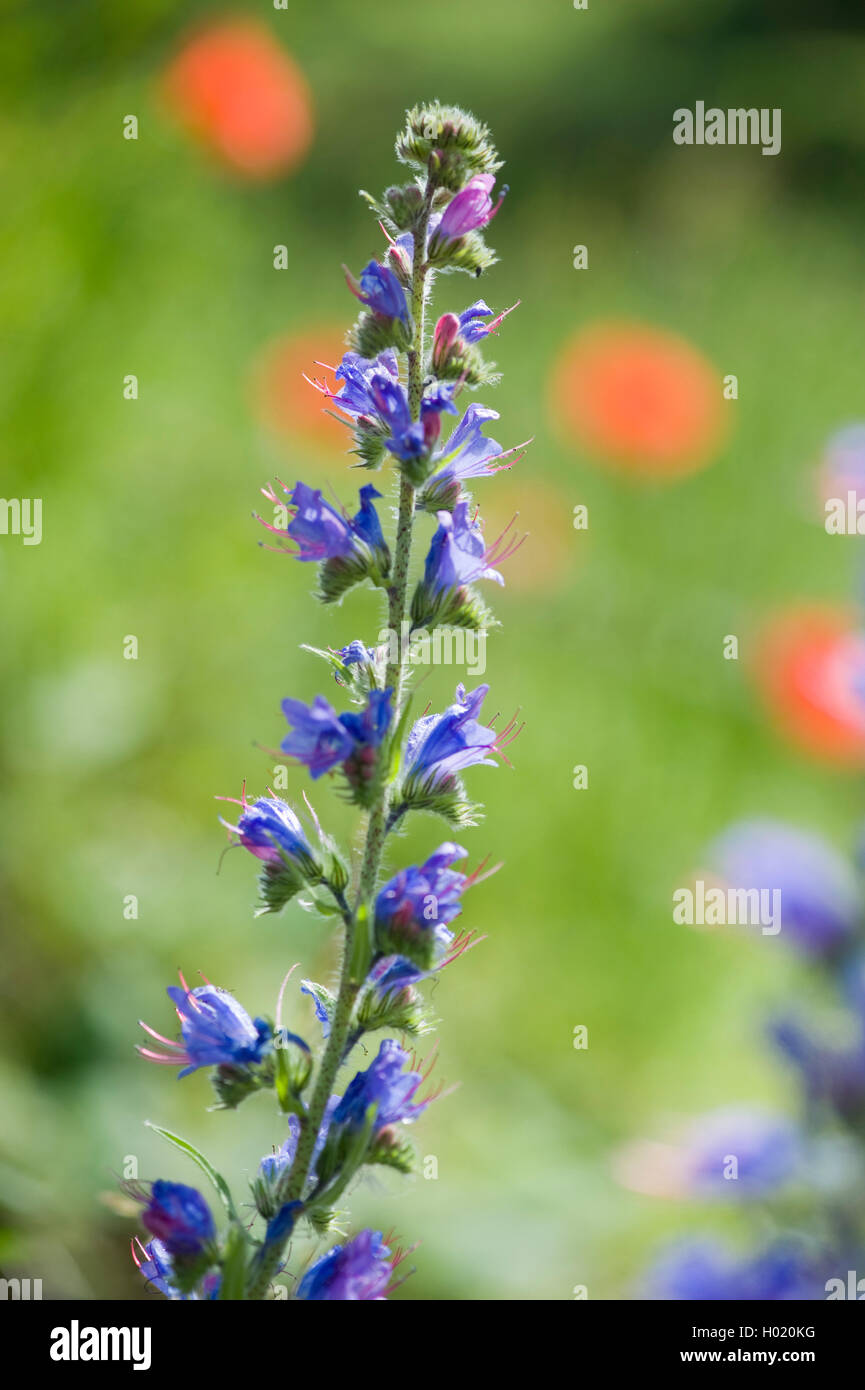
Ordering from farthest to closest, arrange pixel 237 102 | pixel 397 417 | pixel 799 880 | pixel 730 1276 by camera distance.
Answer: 1. pixel 237 102
2. pixel 799 880
3. pixel 730 1276
4. pixel 397 417

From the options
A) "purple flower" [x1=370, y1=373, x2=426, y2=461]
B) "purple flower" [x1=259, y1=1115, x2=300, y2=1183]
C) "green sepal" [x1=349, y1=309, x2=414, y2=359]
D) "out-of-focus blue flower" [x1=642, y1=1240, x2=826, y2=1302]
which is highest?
"green sepal" [x1=349, y1=309, x2=414, y2=359]

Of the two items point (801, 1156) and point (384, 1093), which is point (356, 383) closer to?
point (384, 1093)

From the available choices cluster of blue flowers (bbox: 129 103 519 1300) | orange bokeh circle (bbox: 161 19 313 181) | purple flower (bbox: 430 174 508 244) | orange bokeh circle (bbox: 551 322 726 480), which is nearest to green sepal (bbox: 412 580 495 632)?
cluster of blue flowers (bbox: 129 103 519 1300)

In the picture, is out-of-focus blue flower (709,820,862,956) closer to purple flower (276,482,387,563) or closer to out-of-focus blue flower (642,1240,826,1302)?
out-of-focus blue flower (642,1240,826,1302)

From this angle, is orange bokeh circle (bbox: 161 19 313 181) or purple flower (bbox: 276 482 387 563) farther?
orange bokeh circle (bbox: 161 19 313 181)

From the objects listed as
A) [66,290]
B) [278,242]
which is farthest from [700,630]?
[278,242]

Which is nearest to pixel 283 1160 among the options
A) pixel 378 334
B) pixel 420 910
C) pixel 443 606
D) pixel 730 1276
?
pixel 420 910
